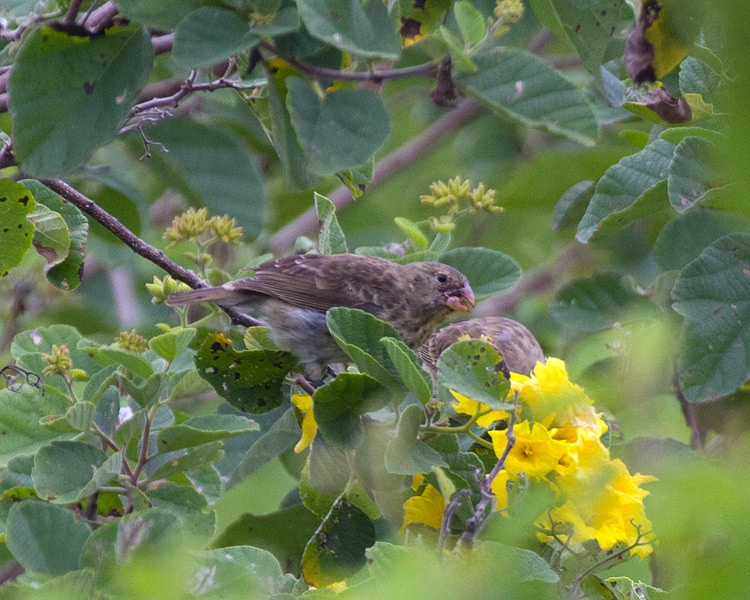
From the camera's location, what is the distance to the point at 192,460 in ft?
6.48

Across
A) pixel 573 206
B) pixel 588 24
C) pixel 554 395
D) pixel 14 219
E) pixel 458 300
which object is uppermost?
pixel 588 24

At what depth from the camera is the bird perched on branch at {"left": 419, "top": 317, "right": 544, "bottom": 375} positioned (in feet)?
10.6

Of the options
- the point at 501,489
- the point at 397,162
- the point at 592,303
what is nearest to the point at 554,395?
the point at 501,489

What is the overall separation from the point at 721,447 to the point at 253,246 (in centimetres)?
293

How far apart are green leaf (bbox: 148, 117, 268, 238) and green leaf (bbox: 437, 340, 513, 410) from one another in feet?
7.41

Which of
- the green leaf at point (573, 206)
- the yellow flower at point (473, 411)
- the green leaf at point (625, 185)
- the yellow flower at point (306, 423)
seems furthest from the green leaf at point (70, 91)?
the green leaf at point (573, 206)

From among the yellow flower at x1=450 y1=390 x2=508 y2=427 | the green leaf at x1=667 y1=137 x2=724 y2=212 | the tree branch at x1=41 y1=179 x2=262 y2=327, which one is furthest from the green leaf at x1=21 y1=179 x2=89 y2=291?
the green leaf at x1=667 y1=137 x2=724 y2=212

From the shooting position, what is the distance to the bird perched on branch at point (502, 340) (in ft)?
10.6

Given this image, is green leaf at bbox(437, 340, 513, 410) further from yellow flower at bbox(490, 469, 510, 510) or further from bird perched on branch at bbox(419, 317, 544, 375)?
bird perched on branch at bbox(419, 317, 544, 375)

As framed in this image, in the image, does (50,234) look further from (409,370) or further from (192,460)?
(409,370)

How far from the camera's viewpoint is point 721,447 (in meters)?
2.55

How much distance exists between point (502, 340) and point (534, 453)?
165cm

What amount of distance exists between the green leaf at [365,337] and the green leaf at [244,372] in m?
0.34

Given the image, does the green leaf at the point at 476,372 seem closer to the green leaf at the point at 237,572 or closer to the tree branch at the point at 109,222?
the green leaf at the point at 237,572
